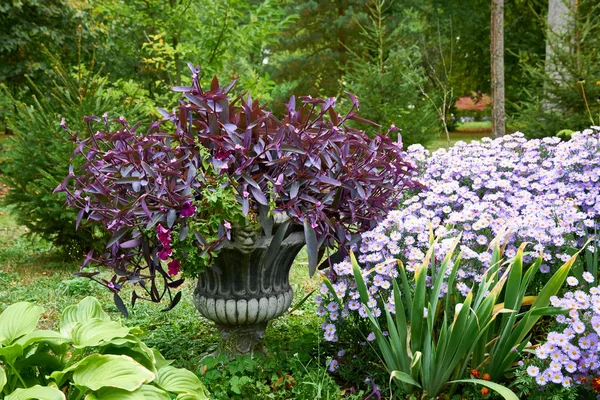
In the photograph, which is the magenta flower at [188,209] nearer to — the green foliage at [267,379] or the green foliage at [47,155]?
Result: the green foliage at [267,379]

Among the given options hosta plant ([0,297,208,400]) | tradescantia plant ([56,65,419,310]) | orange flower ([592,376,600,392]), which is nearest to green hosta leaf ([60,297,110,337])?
hosta plant ([0,297,208,400])

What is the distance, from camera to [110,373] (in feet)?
6.40

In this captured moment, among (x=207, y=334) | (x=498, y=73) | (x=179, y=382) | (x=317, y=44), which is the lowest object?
(x=207, y=334)

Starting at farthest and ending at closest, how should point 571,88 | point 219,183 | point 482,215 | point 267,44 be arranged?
point 267,44
point 571,88
point 482,215
point 219,183

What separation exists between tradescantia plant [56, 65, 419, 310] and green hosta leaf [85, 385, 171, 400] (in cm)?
56

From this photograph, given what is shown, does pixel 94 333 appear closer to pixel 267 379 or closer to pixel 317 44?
pixel 267 379

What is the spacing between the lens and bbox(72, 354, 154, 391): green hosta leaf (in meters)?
1.90

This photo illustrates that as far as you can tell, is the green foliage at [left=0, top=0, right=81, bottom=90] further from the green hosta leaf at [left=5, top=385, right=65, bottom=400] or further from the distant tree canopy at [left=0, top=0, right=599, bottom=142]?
the green hosta leaf at [left=5, top=385, right=65, bottom=400]

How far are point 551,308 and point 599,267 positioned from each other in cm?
79

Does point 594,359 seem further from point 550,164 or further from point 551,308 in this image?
point 550,164

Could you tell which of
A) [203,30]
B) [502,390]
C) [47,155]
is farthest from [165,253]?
[203,30]

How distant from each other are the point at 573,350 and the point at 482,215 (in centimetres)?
72

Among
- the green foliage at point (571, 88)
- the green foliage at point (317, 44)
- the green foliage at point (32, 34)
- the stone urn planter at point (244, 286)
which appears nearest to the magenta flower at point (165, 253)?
the stone urn planter at point (244, 286)

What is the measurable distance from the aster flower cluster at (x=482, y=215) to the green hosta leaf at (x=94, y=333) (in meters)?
0.92
